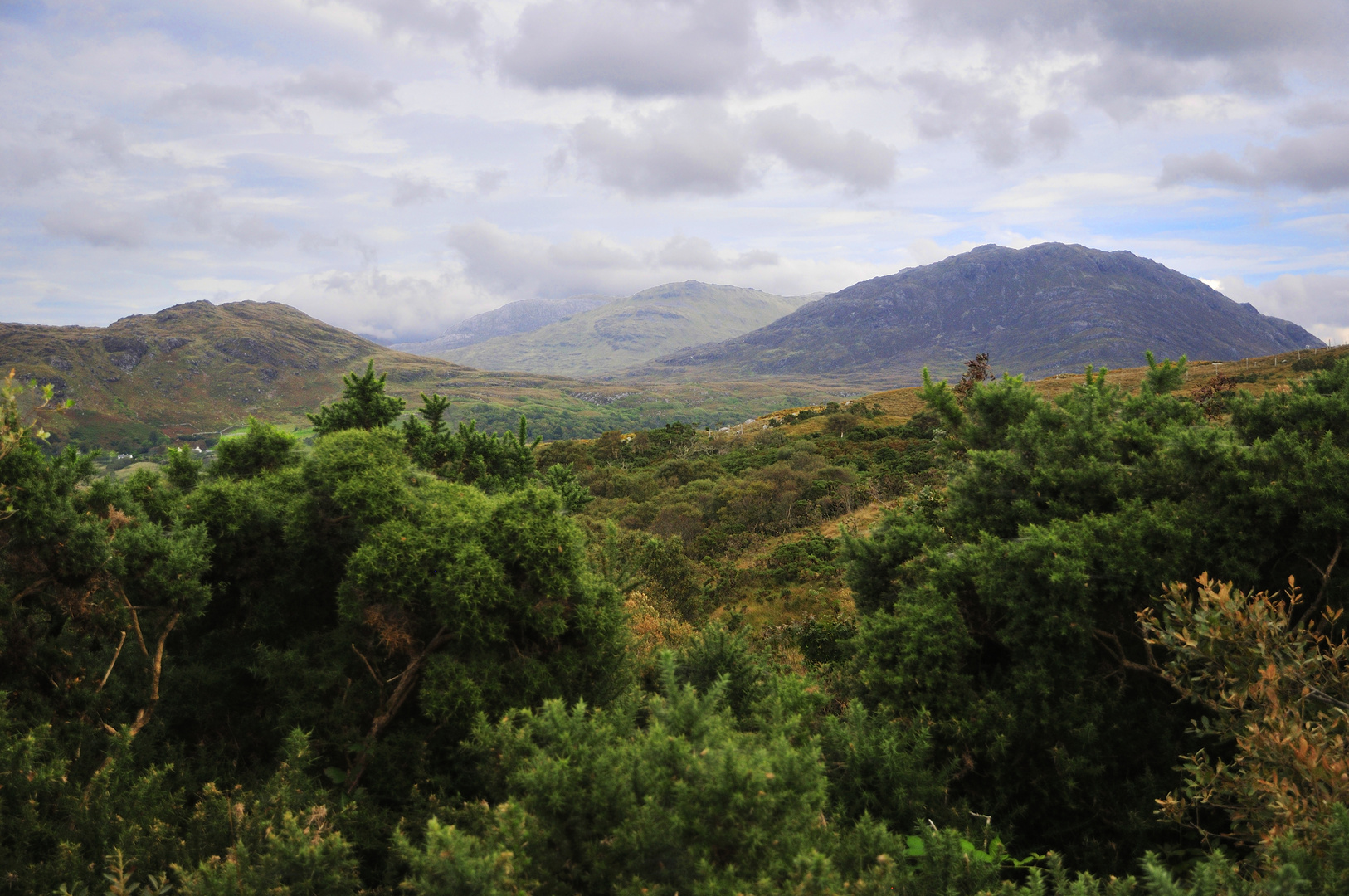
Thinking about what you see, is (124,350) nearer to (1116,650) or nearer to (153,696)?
(153,696)

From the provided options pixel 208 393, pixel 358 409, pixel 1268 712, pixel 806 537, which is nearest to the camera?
Result: pixel 1268 712

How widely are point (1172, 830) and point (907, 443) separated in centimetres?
2956

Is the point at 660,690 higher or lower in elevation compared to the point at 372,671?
lower

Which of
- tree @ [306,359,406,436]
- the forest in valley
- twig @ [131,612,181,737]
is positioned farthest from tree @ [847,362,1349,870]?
tree @ [306,359,406,436]

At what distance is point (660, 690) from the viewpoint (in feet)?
27.3

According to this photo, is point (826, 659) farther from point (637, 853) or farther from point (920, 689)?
point (637, 853)

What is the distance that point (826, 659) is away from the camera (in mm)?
11477

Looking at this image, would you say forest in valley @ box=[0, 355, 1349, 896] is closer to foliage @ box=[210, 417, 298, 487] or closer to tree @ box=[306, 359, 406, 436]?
foliage @ box=[210, 417, 298, 487]

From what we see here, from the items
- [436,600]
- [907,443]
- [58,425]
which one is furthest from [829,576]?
[58,425]

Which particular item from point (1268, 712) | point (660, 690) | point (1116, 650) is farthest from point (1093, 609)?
point (660, 690)

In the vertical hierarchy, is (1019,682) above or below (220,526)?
below

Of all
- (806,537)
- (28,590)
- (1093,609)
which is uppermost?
(28,590)

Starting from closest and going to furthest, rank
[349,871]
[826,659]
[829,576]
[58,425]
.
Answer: [349,871] → [826,659] → [829,576] → [58,425]

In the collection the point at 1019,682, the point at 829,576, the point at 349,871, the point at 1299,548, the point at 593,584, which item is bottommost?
the point at 829,576
